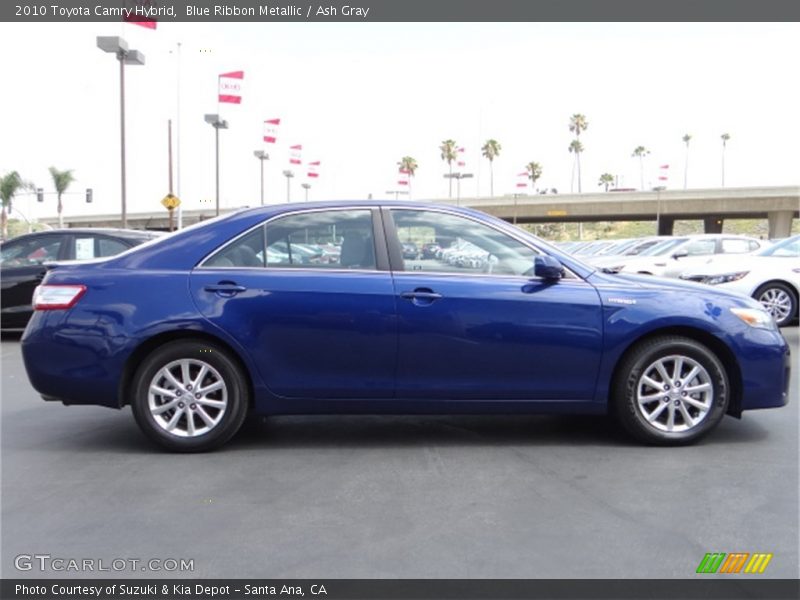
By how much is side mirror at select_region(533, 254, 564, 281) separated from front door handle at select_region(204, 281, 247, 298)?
1911mm

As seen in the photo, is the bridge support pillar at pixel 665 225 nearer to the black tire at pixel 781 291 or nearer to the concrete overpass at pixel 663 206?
the concrete overpass at pixel 663 206

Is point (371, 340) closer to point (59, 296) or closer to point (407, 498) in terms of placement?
point (407, 498)

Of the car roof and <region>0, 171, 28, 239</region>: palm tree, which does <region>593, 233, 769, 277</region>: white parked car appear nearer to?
the car roof

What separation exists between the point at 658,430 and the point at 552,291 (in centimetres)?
117

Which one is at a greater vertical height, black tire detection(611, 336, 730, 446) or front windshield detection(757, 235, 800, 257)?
front windshield detection(757, 235, 800, 257)

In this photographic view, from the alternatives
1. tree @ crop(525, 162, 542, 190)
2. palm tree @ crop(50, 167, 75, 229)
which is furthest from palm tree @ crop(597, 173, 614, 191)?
palm tree @ crop(50, 167, 75, 229)

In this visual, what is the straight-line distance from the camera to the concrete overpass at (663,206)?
58250 millimetres

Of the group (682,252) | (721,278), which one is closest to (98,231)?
(721,278)

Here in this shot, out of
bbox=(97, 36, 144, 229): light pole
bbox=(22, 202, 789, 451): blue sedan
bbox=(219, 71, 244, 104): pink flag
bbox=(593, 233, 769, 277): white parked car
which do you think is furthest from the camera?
bbox=(219, 71, 244, 104): pink flag

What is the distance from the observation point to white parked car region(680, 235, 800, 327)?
36.9 ft
